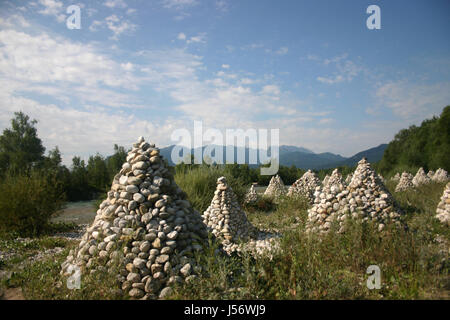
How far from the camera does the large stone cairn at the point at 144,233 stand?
2.81m

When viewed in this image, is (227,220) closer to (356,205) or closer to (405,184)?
(356,205)

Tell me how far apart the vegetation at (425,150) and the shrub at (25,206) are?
25414 millimetres

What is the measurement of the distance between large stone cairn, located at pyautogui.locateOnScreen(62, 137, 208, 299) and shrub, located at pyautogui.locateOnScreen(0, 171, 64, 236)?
18.9 ft

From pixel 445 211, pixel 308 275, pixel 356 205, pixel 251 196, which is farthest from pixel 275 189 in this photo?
pixel 308 275

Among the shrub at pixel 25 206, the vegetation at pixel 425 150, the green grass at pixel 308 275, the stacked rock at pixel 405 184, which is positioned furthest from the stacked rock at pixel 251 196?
the vegetation at pixel 425 150

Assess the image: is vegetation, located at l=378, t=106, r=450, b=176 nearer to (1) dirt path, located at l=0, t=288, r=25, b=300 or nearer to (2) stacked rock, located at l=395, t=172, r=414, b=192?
(2) stacked rock, located at l=395, t=172, r=414, b=192

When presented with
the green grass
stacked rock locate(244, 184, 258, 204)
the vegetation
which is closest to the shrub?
the green grass

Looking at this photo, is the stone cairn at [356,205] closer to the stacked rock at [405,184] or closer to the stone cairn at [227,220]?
the stone cairn at [227,220]

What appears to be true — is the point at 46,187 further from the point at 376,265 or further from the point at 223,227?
the point at 376,265

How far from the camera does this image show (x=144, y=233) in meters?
2.97

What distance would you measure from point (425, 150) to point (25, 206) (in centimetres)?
3483

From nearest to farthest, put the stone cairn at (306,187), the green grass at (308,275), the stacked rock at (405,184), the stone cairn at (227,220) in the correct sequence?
the green grass at (308,275) → the stone cairn at (227,220) → the stone cairn at (306,187) → the stacked rock at (405,184)
